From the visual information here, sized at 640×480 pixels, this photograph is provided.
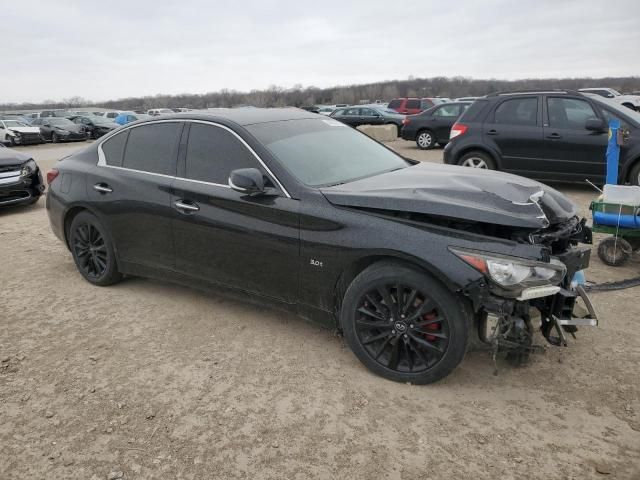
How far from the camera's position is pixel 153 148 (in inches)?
175

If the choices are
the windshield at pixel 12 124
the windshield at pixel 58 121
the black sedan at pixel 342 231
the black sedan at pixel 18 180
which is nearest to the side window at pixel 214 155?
the black sedan at pixel 342 231

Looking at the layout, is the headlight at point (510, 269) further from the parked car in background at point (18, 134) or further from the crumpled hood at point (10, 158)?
the parked car in background at point (18, 134)

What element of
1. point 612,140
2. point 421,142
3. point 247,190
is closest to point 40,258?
point 247,190

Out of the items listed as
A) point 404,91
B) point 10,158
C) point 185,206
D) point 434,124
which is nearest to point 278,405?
point 185,206

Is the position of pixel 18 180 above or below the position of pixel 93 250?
above

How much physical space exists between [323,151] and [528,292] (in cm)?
188

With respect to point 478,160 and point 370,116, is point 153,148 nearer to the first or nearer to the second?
point 478,160

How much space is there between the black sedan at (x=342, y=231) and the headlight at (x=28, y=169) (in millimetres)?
4762

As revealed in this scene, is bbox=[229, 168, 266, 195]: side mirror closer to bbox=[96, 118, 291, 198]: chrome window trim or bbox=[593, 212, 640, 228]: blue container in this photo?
bbox=[96, 118, 291, 198]: chrome window trim

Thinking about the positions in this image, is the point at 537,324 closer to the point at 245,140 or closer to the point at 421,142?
the point at 245,140

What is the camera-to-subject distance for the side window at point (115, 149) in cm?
469

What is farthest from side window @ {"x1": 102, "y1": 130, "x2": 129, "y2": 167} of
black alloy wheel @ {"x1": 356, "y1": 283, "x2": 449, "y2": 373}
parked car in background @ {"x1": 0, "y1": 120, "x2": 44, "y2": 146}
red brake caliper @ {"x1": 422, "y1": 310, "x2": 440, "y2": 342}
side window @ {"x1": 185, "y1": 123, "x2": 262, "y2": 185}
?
parked car in background @ {"x1": 0, "y1": 120, "x2": 44, "y2": 146}

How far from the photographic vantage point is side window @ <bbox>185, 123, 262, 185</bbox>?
3850 mm

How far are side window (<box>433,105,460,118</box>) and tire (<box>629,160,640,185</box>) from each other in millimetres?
9235
